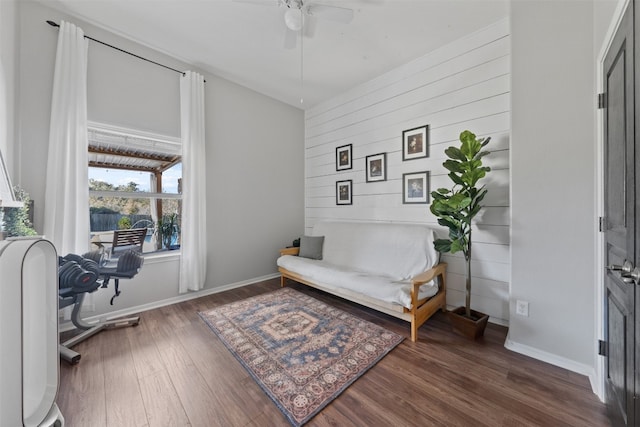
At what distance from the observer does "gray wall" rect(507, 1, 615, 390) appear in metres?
1.61

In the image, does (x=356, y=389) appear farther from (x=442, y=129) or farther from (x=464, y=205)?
(x=442, y=129)

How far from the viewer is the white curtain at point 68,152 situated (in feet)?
6.96

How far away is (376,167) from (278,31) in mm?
1938

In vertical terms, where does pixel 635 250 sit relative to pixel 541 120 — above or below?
below

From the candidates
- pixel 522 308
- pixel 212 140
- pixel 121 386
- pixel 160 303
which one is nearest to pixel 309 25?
pixel 212 140

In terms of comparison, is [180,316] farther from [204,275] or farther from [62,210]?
[62,210]

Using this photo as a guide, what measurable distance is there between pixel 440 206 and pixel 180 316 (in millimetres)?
2907

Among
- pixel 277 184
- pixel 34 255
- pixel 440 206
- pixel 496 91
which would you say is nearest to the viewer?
pixel 34 255

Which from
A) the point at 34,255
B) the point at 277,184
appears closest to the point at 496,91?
the point at 277,184

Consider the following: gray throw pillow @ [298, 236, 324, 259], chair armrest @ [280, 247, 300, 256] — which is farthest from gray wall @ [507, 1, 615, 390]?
chair armrest @ [280, 247, 300, 256]

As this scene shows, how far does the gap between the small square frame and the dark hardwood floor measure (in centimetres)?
247

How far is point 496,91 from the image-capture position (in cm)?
229

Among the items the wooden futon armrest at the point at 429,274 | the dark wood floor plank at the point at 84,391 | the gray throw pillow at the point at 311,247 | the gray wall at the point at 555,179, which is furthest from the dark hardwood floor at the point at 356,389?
the gray throw pillow at the point at 311,247

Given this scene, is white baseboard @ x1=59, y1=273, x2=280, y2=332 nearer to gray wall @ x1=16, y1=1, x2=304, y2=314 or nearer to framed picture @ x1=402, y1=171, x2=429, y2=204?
gray wall @ x1=16, y1=1, x2=304, y2=314
